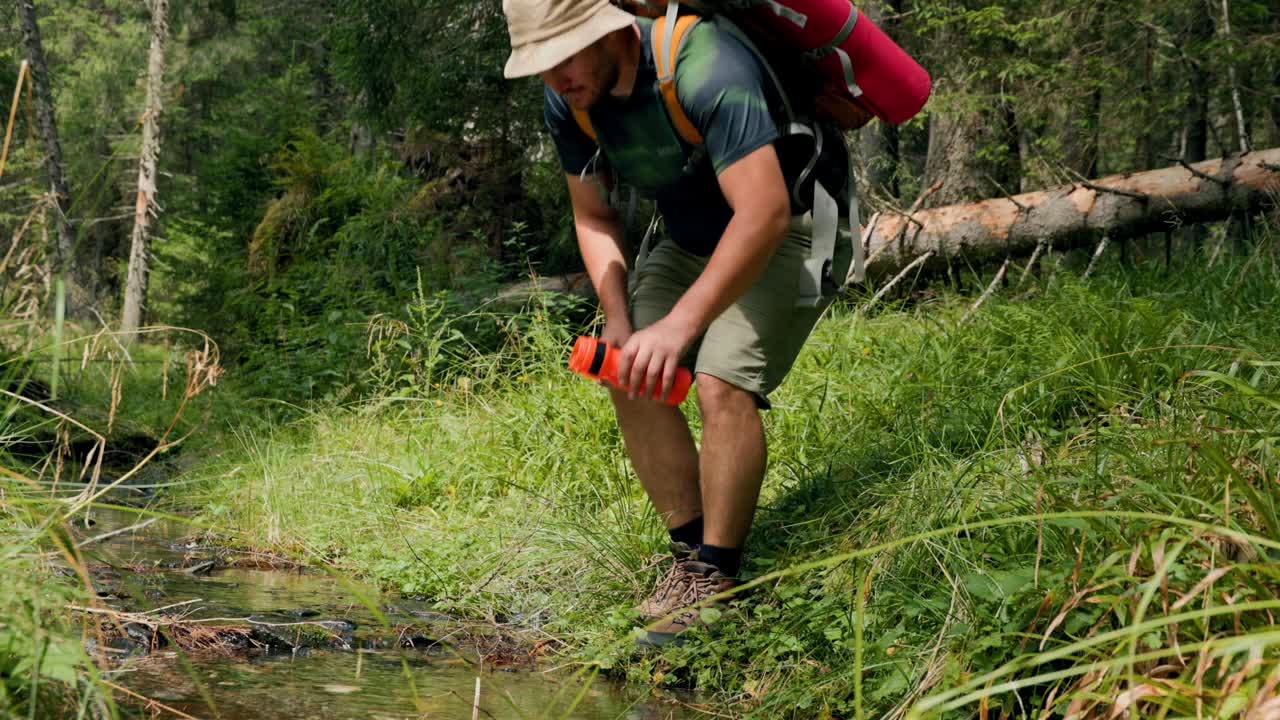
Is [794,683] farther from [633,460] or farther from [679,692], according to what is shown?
[633,460]

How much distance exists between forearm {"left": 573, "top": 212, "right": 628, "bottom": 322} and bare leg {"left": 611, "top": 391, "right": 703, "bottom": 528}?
30cm

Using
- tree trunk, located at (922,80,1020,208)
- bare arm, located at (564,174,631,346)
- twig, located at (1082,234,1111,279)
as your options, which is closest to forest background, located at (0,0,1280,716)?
tree trunk, located at (922,80,1020,208)

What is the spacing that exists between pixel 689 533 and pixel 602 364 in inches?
31.4

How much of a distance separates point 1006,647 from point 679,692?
39.7 inches

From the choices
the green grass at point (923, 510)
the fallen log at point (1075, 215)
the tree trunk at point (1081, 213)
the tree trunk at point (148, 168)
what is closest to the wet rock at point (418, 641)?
the green grass at point (923, 510)

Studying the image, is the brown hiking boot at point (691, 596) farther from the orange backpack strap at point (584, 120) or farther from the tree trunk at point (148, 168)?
the tree trunk at point (148, 168)

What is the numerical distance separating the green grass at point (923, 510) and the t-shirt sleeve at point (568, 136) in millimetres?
1287

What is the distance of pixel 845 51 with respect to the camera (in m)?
3.19

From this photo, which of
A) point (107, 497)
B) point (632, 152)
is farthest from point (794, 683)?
point (107, 497)

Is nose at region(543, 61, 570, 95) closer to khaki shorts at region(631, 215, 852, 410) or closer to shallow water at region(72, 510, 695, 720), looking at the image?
khaki shorts at region(631, 215, 852, 410)

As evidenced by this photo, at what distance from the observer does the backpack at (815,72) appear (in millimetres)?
3045

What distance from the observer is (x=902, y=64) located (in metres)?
3.28

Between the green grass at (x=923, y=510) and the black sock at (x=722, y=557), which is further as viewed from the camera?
the black sock at (x=722, y=557)

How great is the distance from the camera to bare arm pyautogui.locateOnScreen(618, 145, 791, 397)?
2.82 metres
